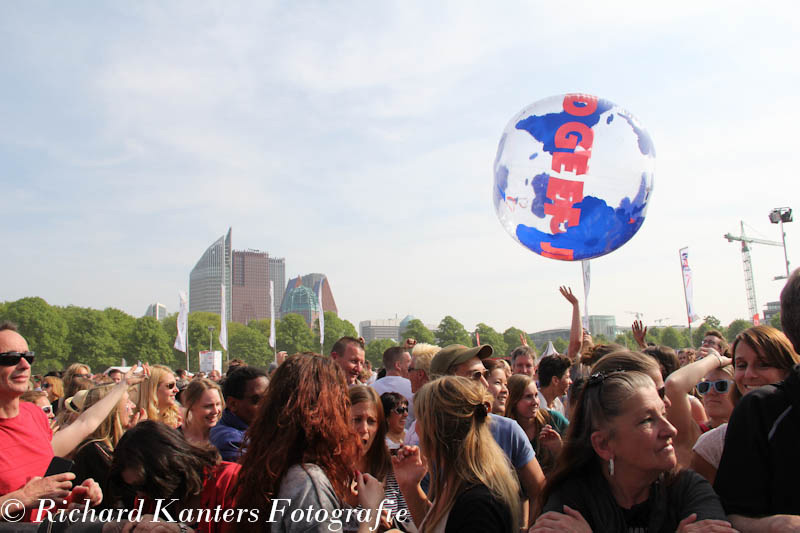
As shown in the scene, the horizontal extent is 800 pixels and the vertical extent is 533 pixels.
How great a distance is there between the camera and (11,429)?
3.95m

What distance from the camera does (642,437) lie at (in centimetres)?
270

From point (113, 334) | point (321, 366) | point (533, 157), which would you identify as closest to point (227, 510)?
point (321, 366)

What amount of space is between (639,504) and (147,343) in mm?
77371

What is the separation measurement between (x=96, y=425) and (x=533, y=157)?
5633 mm

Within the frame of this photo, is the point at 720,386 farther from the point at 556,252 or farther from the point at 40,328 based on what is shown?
the point at 40,328

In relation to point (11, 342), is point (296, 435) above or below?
below

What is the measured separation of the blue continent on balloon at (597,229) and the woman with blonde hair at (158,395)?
464 cm

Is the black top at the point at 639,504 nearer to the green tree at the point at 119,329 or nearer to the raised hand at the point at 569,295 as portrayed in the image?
the raised hand at the point at 569,295

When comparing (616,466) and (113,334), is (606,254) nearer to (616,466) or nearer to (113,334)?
(616,466)

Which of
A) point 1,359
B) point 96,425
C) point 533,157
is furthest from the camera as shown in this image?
point 533,157

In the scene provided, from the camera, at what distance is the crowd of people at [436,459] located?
245 centimetres

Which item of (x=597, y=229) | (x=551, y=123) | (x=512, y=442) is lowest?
(x=512, y=442)

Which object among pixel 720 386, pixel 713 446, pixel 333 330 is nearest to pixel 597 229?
pixel 720 386

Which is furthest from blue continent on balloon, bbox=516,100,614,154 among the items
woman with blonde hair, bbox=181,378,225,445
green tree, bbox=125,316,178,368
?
green tree, bbox=125,316,178,368
